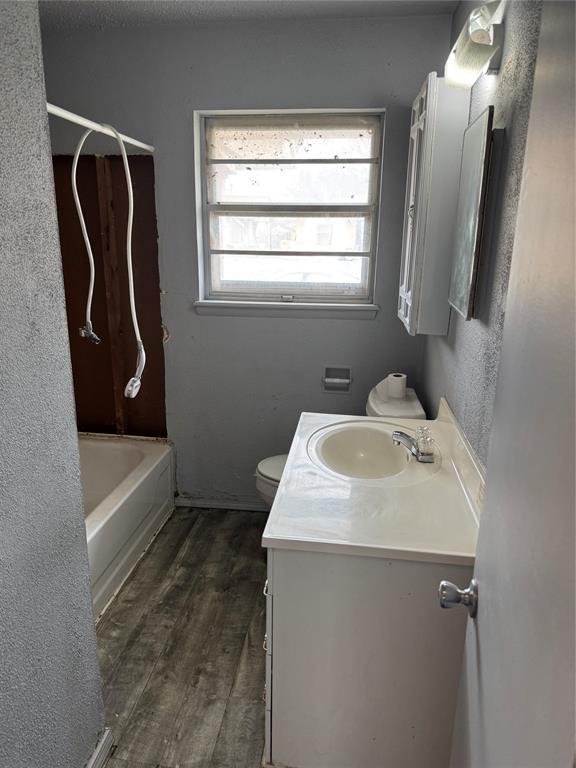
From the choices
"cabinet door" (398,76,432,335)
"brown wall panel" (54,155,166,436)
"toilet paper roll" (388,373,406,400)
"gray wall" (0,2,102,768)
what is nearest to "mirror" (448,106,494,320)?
"cabinet door" (398,76,432,335)

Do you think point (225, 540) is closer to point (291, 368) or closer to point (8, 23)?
point (291, 368)

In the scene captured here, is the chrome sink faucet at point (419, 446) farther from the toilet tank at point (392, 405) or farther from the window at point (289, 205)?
the window at point (289, 205)

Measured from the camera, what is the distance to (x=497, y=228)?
1.39 metres

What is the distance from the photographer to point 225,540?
266 centimetres

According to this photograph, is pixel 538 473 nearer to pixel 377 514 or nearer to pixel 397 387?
pixel 377 514

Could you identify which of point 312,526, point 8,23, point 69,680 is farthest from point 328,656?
point 8,23

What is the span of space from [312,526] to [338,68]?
209 cm

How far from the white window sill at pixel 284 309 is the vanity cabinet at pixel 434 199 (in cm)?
52

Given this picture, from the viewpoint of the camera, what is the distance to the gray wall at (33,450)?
1014 mm

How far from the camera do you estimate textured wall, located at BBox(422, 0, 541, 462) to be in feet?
4.08

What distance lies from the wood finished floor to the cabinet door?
1.39 meters

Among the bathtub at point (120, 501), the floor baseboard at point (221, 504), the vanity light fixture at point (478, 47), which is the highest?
the vanity light fixture at point (478, 47)

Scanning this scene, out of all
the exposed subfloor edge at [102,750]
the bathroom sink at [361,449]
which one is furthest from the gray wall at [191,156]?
the exposed subfloor edge at [102,750]

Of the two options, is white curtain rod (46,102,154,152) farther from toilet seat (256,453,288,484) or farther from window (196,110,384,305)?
toilet seat (256,453,288,484)
